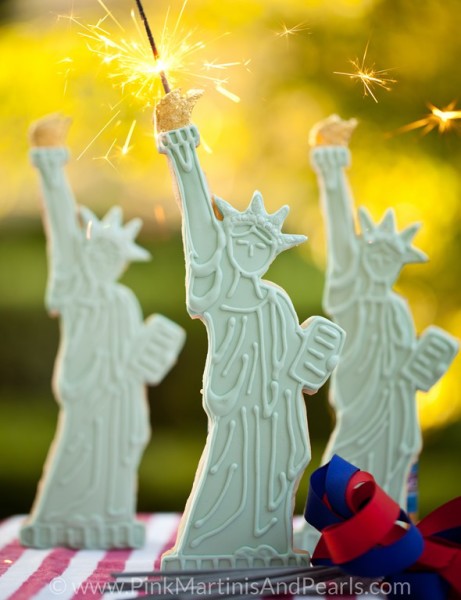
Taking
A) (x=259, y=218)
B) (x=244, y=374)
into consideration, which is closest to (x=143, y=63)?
(x=259, y=218)

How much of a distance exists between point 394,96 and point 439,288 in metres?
0.64

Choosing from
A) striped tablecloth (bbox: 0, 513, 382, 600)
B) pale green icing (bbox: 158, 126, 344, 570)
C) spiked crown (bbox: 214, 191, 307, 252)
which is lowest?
striped tablecloth (bbox: 0, 513, 382, 600)

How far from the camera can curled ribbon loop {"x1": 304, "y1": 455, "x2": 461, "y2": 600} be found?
106 centimetres

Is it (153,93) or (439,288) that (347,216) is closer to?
(153,93)

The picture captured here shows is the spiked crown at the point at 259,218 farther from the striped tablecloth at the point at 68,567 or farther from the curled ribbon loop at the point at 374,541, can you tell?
the striped tablecloth at the point at 68,567

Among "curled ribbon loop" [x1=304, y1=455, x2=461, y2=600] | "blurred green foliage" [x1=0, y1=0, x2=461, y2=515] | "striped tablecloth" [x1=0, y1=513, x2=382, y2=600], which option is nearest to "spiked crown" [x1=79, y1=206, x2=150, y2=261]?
"striped tablecloth" [x1=0, y1=513, x2=382, y2=600]

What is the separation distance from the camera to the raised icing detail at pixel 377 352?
1.54 m

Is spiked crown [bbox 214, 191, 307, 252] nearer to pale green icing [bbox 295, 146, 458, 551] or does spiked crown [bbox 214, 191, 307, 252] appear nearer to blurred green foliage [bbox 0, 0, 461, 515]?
pale green icing [bbox 295, 146, 458, 551]

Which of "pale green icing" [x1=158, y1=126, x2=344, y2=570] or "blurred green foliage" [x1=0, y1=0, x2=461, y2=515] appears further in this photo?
"blurred green foliage" [x1=0, y1=0, x2=461, y2=515]

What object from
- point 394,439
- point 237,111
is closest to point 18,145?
point 237,111

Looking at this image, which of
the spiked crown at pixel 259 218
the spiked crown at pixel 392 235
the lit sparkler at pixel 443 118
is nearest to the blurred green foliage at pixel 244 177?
the lit sparkler at pixel 443 118

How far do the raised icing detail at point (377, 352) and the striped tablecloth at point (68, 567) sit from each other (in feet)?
1.24

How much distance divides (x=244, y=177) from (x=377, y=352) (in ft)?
5.27

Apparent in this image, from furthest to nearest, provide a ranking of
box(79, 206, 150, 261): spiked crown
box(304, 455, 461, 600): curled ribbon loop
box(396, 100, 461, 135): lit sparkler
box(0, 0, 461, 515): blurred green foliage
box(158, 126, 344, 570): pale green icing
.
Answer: box(0, 0, 461, 515): blurred green foliage < box(79, 206, 150, 261): spiked crown < box(396, 100, 461, 135): lit sparkler < box(158, 126, 344, 570): pale green icing < box(304, 455, 461, 600): curled ribbon loop
